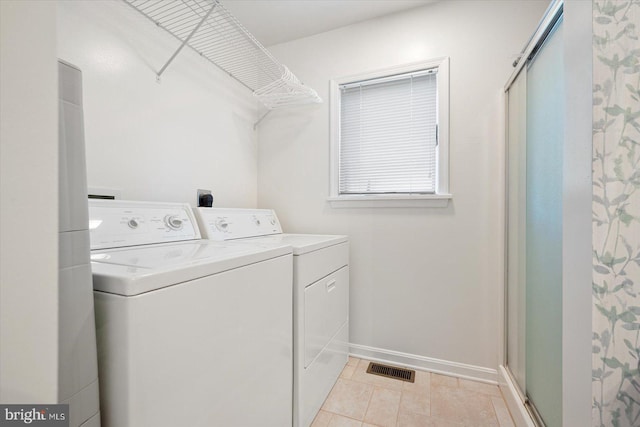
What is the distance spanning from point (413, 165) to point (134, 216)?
165cm

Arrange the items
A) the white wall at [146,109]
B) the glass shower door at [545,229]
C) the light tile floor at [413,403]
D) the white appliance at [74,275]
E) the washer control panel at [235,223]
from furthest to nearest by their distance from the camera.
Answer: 1. the washer control panel at [235,223]
2. the light tile floor at [413,403]
3. the white wall at [146,109]
4. the glass shower door at [545,229]
5. the white appliance at [74,275]

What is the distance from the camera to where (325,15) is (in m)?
1.84

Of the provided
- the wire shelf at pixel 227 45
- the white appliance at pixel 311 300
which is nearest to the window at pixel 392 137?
the wire shelf at pixel 227 45

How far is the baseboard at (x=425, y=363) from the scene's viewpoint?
1.61 metres

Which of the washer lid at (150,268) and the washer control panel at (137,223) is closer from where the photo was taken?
the washer lid at (150,268)

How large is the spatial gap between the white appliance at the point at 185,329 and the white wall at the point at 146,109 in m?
0.32

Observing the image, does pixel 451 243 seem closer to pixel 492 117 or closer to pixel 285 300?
pixel 492 117

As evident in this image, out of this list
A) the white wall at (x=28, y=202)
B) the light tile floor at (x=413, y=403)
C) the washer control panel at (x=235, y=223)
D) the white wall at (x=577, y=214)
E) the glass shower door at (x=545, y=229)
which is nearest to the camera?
the white wall at (x=28, y=202)

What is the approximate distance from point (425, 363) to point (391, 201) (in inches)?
43.4

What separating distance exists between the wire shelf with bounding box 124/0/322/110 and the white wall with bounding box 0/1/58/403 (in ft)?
3.71

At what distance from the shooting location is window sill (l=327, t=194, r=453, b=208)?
171 centimetres

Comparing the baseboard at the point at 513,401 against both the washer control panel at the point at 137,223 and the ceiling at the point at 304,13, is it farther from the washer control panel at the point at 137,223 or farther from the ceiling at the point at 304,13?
the ceiling at the point at 304,13

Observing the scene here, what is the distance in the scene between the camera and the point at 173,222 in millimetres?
1269

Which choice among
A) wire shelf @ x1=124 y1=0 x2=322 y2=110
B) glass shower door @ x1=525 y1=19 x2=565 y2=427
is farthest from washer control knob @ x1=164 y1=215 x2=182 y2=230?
glass shower door @ x1=525 y1=19 x2=565 y2=427
